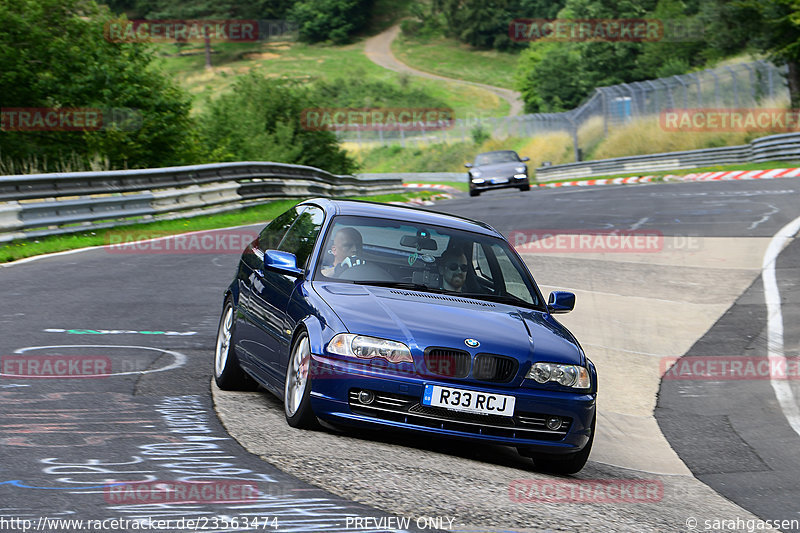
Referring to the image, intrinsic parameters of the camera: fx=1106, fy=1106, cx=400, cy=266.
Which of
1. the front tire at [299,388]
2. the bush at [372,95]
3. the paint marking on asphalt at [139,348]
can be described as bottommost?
the bush at [372,95]

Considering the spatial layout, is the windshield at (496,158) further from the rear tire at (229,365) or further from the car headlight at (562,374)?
the car headlight at (562,374)

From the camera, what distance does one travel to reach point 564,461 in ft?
21.8

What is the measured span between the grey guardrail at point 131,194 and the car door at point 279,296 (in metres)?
9.55

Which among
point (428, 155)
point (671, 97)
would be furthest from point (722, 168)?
point (428, 155)

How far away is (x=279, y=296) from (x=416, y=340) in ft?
4.82

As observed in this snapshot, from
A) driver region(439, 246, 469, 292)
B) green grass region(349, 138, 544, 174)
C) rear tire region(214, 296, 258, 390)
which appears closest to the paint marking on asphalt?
rear tire region(214, 296, 258, 390)

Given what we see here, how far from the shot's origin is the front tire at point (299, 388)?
6.36 meters

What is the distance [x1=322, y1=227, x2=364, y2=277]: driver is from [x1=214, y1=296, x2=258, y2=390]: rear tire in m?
1.20

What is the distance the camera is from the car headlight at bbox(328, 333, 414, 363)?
6.25 meters

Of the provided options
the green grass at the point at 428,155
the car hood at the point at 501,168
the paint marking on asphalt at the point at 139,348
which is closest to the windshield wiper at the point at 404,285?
the paint marking on asphalt at the point at 139,348

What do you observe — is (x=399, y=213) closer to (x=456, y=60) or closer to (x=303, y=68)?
(x=303, y=68)

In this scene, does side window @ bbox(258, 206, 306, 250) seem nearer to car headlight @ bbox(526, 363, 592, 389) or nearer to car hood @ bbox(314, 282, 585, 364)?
car hood @ bbox(314, 282, 585, 364)

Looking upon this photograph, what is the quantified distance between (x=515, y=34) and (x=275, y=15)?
3204cm

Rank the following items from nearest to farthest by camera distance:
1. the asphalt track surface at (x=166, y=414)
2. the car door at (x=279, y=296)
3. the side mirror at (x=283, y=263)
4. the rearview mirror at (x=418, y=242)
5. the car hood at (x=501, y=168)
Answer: the asphalt track surface at (x=166, y=414)
the car door at (x=279, y=296)
the side mirror at (x=283, y=263)
the rearview mirror at (x=418, y=242)
the car hood at (x=501, y=168)
